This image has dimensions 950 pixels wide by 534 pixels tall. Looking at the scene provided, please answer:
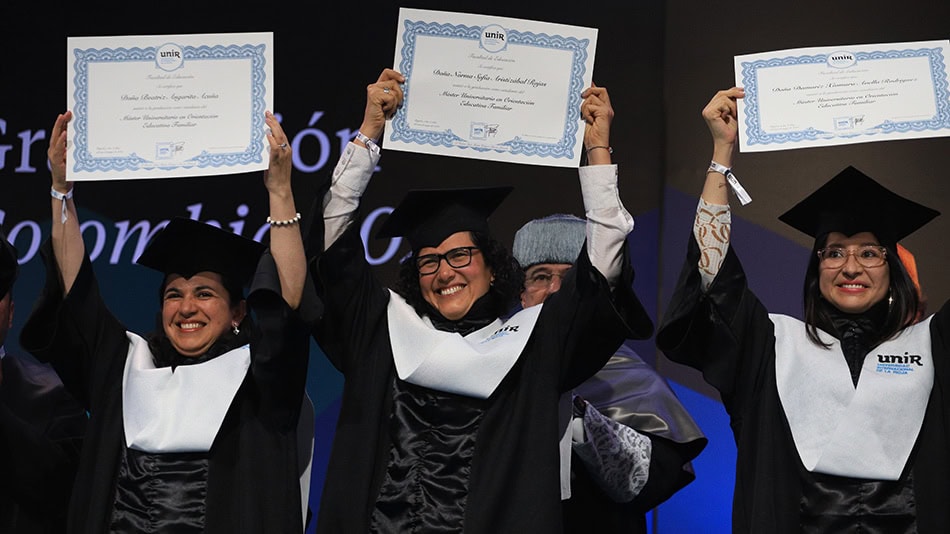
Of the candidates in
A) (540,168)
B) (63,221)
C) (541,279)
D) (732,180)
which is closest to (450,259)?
(541,279)

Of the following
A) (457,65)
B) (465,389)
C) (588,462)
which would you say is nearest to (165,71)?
(457,65)

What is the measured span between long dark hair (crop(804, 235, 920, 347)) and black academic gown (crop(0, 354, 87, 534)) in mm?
2335

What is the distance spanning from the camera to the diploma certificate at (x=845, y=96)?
3576 mm

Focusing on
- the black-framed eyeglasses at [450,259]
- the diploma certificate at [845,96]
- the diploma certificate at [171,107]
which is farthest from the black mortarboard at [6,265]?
the diploma certificate at [845,96]

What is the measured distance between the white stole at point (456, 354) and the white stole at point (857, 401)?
746 mm

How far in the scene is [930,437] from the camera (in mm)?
3420

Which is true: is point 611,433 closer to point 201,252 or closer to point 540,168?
point 201,252

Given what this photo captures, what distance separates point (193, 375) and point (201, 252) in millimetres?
379

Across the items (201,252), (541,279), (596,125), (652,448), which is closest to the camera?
(596,125)

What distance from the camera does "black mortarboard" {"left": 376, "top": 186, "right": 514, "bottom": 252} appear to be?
3.79 m

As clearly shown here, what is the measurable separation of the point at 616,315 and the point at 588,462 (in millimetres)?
683

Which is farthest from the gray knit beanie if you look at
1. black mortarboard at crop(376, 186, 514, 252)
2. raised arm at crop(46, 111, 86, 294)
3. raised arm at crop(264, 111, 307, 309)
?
raised arm at crop(46, 111, 86, 294)

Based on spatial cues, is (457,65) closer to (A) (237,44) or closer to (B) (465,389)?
(A) (237,44)

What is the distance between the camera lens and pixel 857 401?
347 centimetres
